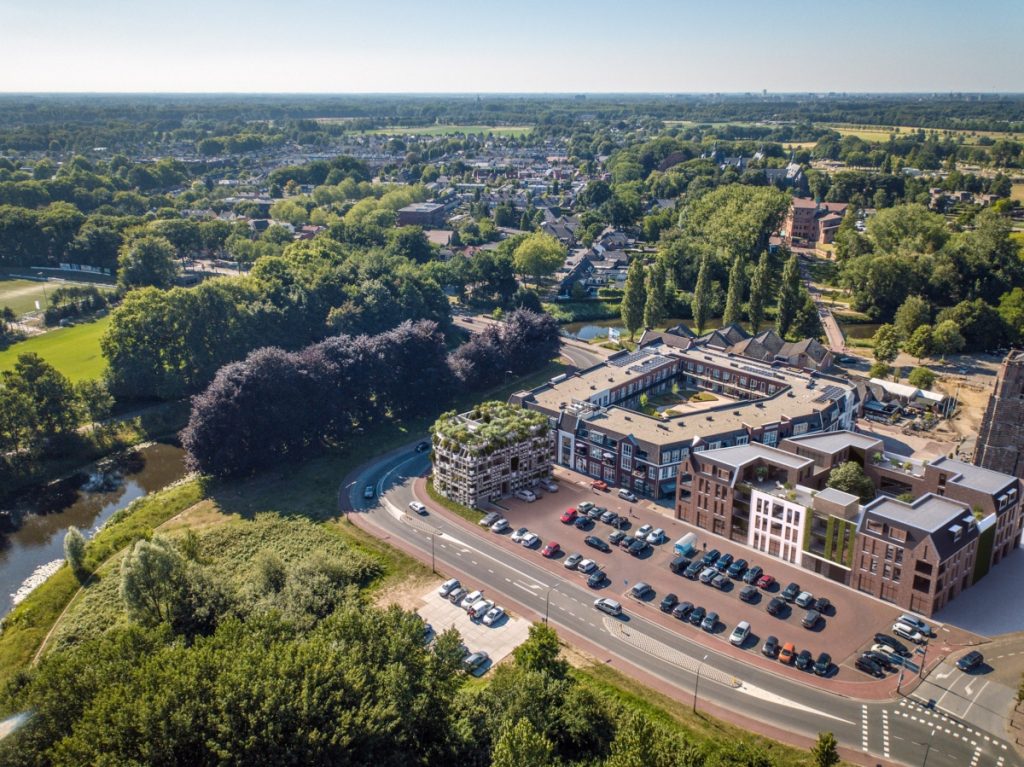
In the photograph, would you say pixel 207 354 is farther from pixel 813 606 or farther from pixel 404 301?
pixel 813 606

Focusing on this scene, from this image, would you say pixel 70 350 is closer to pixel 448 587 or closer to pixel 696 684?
pixel 448 587

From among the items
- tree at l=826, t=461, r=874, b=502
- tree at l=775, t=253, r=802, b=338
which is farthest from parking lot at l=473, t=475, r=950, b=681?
tree at l=775, t=253, r=802, b=338

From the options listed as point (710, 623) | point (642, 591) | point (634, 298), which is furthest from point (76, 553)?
point (634, 298)

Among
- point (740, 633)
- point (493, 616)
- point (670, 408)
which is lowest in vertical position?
point (493, 616)

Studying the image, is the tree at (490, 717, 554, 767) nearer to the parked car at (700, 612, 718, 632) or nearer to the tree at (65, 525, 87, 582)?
the parked car at (700, 612, 718, 632)

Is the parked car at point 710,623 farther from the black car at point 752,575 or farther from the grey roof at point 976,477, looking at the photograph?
the grey roof at point 976,477

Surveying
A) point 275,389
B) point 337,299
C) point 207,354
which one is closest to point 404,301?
point 337,299

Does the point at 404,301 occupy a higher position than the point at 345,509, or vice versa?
the point at 404,301

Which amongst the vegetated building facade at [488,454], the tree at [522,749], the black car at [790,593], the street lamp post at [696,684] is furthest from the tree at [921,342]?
the tree at [522,749]
